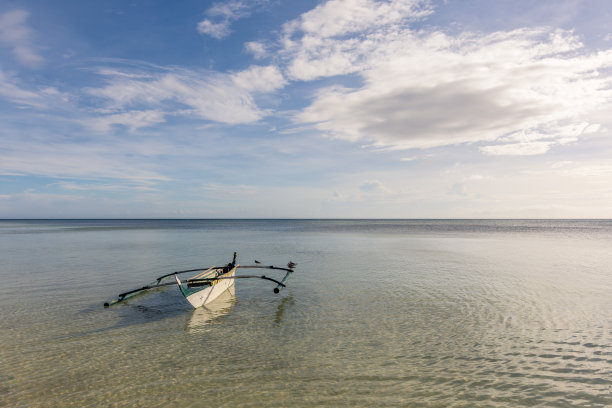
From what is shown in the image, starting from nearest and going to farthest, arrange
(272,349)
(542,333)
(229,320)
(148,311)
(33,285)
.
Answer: (272,349)
(542,333)
(229,320)
(148,311)
(33,285)

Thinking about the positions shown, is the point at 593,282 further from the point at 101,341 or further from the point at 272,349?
the point at 101,341

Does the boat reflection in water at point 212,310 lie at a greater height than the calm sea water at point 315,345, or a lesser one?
lesser

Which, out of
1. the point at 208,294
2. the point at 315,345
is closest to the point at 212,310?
the point at 208,294

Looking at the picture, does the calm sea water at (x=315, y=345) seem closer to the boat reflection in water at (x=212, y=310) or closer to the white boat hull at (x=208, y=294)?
the boat reflection in water at (x=212, y=310)

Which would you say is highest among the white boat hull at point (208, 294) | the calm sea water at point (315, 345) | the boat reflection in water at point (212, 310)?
the white boat hull at point (208, 294)

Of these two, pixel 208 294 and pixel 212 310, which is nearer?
pixel 212 310

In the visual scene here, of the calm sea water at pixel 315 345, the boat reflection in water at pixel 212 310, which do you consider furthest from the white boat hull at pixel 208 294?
the calm sea water at pixel 315 345

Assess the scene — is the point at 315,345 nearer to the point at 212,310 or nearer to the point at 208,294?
the point at 212,310

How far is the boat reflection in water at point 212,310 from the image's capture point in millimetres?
12613

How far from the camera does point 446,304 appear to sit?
1512 cm

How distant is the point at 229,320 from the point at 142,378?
4847mm

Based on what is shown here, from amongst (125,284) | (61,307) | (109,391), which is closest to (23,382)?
(109,391)

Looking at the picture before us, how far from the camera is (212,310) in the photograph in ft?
47.6

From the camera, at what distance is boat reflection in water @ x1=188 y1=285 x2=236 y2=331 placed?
12613mm
